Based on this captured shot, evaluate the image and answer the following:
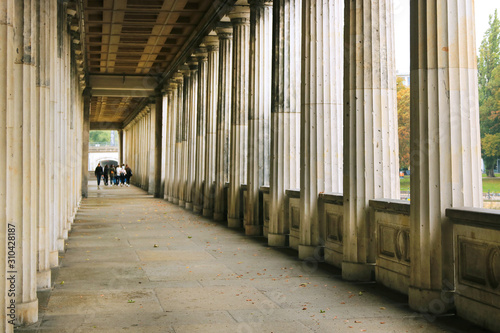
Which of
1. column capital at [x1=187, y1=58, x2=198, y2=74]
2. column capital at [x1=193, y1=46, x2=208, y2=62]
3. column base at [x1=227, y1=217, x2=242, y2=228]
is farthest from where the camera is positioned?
column capital at [x1=187, y1=58, x2=198, y2=74]

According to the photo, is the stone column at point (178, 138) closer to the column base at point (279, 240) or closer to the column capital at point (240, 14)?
the column capital at point (240, 14)

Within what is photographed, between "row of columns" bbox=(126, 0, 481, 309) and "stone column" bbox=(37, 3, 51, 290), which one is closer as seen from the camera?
"row of columns" bbox=(126, 0, 481, 309)

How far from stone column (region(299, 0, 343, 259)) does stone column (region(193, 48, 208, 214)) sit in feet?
43.8

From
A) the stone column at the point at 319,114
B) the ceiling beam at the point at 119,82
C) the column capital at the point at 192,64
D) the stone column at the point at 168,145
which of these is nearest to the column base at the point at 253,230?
the stone column at the point at 319,114

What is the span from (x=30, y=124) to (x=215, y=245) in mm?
8065

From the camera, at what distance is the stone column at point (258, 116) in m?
17.0

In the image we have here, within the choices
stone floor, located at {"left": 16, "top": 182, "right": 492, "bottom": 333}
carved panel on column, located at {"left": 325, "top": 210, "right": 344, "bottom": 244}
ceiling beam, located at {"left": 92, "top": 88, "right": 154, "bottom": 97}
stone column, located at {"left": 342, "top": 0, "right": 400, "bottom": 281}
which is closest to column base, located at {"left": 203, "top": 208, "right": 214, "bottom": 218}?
stone floor, located at {"left": 16, "top": 182, "right": 492, "bottom": 333}

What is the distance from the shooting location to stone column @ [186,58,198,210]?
91.7 ft

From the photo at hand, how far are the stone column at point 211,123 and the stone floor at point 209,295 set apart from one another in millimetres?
8969

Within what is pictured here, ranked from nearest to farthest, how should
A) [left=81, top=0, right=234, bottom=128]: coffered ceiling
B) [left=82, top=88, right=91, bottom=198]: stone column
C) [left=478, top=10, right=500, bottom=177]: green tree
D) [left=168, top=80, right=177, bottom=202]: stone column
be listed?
[left=478, top=10, right=500, bottom=177]: green tree, [left=81, top=0, right=234, bottom=128]: coffered ceiling, [left=168, top=80, right=177, bottom=202]: stone column, [left=82, top=88, right=91, bottom=198]: stone column

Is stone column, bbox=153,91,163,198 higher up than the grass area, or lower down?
higher up

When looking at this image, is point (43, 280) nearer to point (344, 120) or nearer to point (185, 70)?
point (344, 120)

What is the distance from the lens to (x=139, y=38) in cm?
2666

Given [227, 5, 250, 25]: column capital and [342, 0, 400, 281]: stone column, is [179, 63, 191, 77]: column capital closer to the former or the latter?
[227, 5, 250, 25]: column capital
